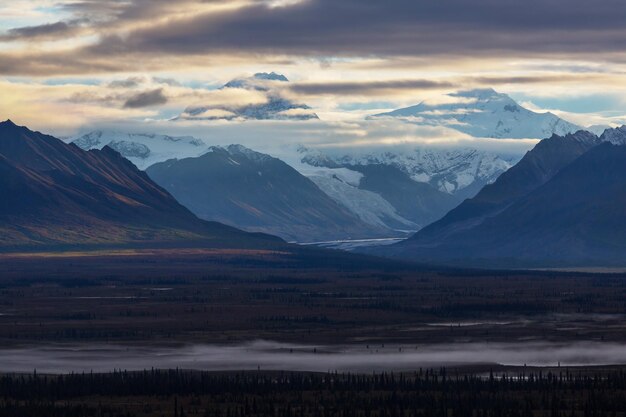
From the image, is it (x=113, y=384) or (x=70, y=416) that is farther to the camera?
(x=113, y=384)

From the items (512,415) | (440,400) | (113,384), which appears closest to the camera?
(512,415)

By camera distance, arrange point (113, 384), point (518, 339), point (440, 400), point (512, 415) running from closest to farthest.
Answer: point (512, 415), point (440, 400), point (113, 384), point (518, 339)

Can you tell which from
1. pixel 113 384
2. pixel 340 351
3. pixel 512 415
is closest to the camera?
pixel 512 415

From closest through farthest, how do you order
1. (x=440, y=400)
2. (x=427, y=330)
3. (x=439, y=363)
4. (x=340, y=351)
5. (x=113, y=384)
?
(x=440, y=400), (x=113, y=384), (x=439, y=363), (x=340, y=351), (x=427, y=330)

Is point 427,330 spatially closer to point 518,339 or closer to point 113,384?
point 518,339

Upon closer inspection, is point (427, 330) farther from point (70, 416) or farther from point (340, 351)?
point (70, 416)

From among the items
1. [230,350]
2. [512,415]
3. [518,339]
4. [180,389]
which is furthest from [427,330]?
[512,415]

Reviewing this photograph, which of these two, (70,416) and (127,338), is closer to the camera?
(70,416)

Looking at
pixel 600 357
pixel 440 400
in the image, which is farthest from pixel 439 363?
pixel 440 400
